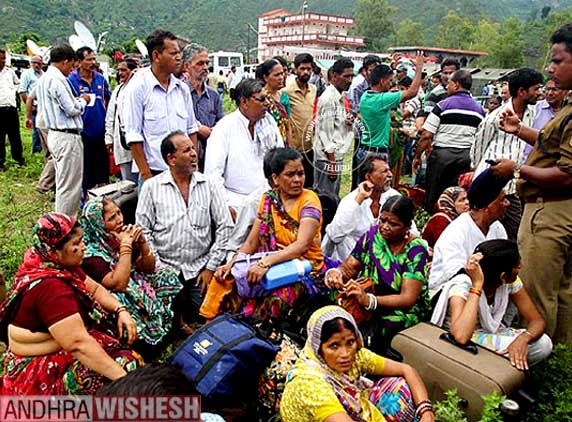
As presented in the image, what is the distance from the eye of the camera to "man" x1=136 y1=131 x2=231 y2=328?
11.6ft

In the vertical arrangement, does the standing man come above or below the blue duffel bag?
above

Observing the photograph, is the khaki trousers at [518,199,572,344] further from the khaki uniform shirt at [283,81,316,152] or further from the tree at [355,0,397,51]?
the tree at [355,0,397,51]

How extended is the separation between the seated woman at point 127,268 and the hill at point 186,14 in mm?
42733

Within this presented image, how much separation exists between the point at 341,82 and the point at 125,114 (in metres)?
2.71

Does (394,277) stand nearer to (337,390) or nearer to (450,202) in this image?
(337,390)

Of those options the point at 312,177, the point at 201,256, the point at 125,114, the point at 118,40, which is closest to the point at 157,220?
the point at 201,256

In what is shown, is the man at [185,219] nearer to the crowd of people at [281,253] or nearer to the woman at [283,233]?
the crowd of people at [281,253]

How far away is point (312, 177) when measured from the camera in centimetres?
594

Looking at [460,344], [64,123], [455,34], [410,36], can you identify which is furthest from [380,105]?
[455,34]

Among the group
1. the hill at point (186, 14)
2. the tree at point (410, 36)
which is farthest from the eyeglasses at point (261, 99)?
the tree at point (410, 36)

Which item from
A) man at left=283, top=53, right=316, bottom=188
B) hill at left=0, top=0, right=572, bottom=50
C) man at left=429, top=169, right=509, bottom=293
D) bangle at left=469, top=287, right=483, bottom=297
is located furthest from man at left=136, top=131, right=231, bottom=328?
hill at left=0, top=0, right=572, bottom=50

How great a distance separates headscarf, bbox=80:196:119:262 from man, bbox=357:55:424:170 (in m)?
3.43

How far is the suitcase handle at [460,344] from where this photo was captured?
8.71 feet

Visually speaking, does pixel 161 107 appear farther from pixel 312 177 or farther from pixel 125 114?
pixel 312 177
